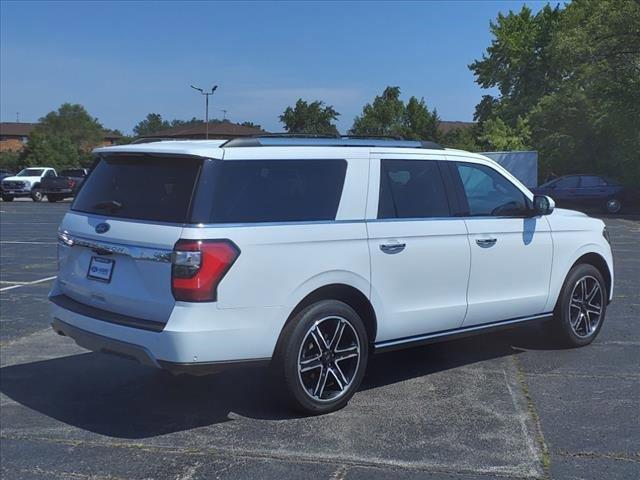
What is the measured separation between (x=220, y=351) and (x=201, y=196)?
3.14 ft

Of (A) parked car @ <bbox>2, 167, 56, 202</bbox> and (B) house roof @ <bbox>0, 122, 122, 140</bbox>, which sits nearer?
(A) parked car @ <bbox>2, 167, 56, 202</bbox>

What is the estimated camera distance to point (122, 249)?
4.50m

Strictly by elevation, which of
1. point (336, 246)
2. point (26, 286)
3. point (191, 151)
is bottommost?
point (26, 286)

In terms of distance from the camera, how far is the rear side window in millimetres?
4375

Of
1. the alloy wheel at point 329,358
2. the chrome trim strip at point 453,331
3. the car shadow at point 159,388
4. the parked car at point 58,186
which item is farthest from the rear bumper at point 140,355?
the parked car at point 58,186

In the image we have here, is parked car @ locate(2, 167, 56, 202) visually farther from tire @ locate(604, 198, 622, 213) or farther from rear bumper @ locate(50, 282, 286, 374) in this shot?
rear bumper @ locate(50, 282, 286, 374)

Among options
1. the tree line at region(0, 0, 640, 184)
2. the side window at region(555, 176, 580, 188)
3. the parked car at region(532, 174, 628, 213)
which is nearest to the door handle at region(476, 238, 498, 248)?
the tree line at region(0, 0, 640, 184)

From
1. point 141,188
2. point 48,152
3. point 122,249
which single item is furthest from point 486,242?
point 48,152

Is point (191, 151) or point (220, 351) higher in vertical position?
point (191, 151)

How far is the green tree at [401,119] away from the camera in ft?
182

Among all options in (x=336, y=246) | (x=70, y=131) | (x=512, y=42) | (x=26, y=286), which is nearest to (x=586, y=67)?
(x=512, y=42)

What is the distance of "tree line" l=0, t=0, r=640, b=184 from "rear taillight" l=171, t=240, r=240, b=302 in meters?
9.74

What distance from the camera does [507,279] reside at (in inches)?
228

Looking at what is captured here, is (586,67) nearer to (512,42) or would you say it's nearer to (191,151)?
(512,42)
